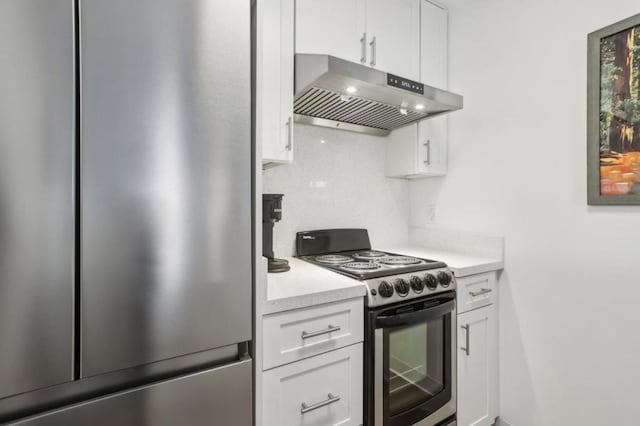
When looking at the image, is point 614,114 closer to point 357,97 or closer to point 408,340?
point 357,97

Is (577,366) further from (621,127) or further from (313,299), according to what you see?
(313,299)

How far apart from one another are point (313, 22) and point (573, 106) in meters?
1.37

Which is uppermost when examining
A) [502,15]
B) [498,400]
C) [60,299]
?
[502,15]

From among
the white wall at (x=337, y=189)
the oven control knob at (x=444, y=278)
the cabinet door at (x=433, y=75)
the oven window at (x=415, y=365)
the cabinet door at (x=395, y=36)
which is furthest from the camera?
the cabinet door at (x=433, y=75)

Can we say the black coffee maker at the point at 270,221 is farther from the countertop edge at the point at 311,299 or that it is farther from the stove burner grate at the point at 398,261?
the stove burner grate at the point at 398,261

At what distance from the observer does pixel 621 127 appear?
1.40 metres

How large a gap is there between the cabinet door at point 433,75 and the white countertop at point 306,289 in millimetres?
1086

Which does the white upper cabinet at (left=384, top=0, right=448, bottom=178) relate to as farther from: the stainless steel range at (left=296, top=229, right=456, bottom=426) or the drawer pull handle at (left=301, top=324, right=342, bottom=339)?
the drawer pull handle at (left=301, top=324, right=342, bottom=339)

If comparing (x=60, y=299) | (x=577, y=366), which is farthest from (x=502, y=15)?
(x=60, y=299)

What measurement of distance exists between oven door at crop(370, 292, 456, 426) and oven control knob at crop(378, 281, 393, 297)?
2.6 inches

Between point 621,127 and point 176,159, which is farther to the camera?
point 621,127

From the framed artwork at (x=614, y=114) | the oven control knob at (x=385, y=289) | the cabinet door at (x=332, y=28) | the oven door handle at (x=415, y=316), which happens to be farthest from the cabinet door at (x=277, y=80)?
the framed artwork at (x=614, y=114)

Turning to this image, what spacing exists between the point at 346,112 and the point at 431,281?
42.2 inches

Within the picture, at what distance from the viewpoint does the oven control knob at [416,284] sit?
1408 millimetres
